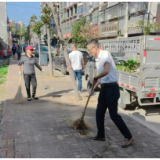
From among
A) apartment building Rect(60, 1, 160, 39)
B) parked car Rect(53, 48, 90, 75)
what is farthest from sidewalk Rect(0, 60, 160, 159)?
apartment building Rect(60, 1, 160, 39)

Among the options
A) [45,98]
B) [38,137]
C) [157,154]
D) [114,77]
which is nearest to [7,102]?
[45,98]

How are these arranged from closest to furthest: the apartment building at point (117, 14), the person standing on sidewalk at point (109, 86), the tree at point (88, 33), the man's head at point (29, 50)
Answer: the person standing on sidewalk at point (109, 86)
the man's head at point (29, 50)
the apartment building at point (117, 14)
the tree at point (88, 33)

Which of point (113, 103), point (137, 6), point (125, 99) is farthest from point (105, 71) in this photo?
point (137, 6)

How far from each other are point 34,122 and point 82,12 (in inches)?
1328

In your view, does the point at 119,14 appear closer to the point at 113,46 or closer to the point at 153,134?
the point at 113,46

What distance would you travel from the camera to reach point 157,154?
319 centimetres

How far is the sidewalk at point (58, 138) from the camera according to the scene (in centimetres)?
310

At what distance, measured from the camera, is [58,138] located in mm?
3631

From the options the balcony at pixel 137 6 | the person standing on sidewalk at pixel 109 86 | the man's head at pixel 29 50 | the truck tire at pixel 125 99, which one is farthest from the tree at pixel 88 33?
the person standing on sidewalk at pixel 109 86

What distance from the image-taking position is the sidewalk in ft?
10.2

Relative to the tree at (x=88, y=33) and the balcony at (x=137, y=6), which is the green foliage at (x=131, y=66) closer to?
the balcony at (x=137, y=6)

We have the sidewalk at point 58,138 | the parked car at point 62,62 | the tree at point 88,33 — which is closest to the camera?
the sidewalk at point 58,138

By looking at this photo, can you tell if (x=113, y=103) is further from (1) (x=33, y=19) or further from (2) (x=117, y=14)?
(2) (x=117, y=14)

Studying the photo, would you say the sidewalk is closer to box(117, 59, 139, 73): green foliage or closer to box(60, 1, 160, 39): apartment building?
box(117, 59, 139, 73): green foliage
